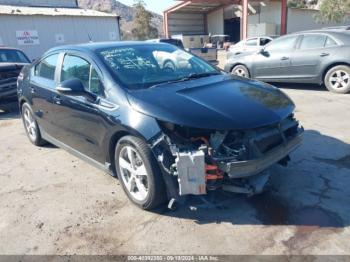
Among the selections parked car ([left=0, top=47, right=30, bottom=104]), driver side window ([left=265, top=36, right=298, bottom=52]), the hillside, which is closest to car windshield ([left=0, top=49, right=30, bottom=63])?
parked car ([left=0, top=47, right=30, bottom=104])

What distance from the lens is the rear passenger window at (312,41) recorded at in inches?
322

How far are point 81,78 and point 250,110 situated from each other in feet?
6.67

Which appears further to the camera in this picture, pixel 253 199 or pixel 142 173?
pixel 253 199

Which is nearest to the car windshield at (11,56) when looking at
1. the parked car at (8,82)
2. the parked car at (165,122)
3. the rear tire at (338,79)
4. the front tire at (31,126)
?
the parked car at (8,82)

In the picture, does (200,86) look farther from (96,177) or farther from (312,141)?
(312,141)

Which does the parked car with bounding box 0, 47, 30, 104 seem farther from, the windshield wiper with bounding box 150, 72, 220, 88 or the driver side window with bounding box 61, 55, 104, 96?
the windshield wiper with bounding box 150, 72, 220, 88

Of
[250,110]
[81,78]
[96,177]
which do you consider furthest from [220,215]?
[81,78]

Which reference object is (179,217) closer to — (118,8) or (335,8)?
(335,8)

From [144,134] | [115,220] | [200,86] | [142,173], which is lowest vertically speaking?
[115,220]

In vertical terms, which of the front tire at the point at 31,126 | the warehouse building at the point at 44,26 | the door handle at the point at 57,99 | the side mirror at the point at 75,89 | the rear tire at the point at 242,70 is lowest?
the front tire at the point at 31,126

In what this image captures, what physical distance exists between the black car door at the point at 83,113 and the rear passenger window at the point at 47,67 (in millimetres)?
298

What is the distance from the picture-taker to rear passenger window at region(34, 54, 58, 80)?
15.0 feet

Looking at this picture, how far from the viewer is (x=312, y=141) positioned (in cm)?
495

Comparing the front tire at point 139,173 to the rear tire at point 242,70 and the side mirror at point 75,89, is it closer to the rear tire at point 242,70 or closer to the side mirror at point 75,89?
the side mirror at point 75,89
